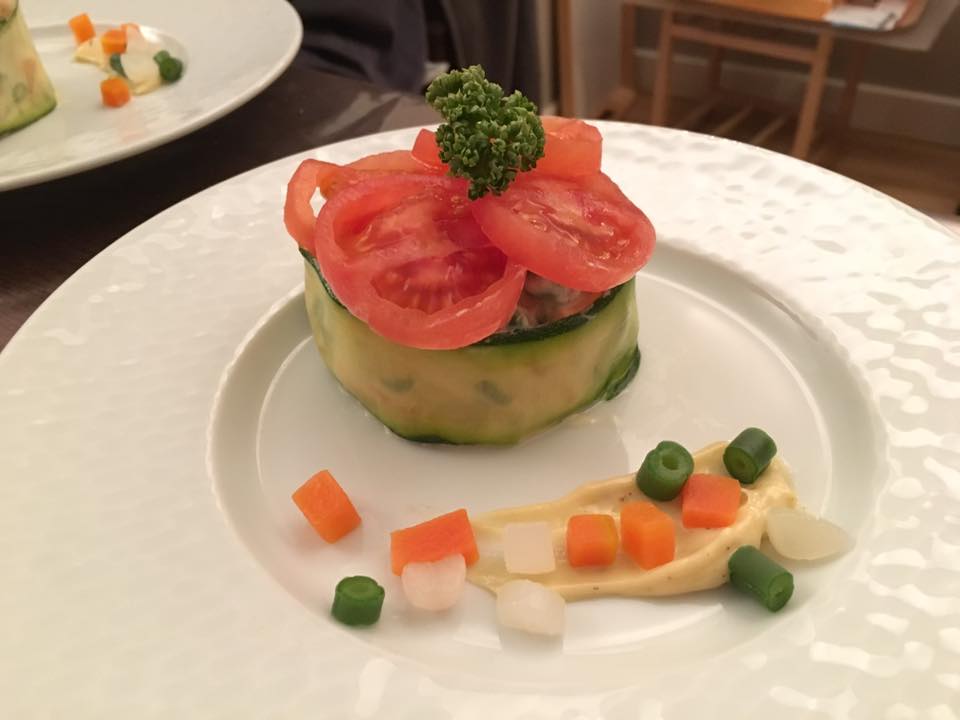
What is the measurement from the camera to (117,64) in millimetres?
2570

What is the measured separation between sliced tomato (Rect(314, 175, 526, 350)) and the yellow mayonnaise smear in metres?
0.32

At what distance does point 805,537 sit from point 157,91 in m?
2.09

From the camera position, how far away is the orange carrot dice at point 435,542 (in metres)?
1.38

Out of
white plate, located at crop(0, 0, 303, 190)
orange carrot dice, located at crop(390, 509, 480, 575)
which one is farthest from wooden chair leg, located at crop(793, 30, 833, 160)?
orange carrot dice, located at crop(390, 509, 480, 575)

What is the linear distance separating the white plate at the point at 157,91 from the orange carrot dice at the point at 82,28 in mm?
49

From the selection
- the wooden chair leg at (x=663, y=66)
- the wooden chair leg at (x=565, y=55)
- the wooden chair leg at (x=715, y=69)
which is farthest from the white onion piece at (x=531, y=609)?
the wooden chair leg at (x=715, y=69)

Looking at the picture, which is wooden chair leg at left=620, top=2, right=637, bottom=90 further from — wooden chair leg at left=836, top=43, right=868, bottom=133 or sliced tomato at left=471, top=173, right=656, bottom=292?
sliced tomato at left=471, top=173, right=656, bottom=292

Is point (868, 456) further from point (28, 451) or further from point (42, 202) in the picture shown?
point (42, 202)

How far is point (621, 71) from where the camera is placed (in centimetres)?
586

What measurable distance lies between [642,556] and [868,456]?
443 millimetres

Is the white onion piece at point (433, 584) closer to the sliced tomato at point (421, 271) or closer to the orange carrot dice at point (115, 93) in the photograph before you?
the sliced tomato at point (421, 271)

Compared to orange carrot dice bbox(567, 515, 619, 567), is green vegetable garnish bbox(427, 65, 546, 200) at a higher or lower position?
higher

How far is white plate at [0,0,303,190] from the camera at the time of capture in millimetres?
2090

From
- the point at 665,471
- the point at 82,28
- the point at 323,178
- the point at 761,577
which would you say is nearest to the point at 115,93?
the point at 82,28
